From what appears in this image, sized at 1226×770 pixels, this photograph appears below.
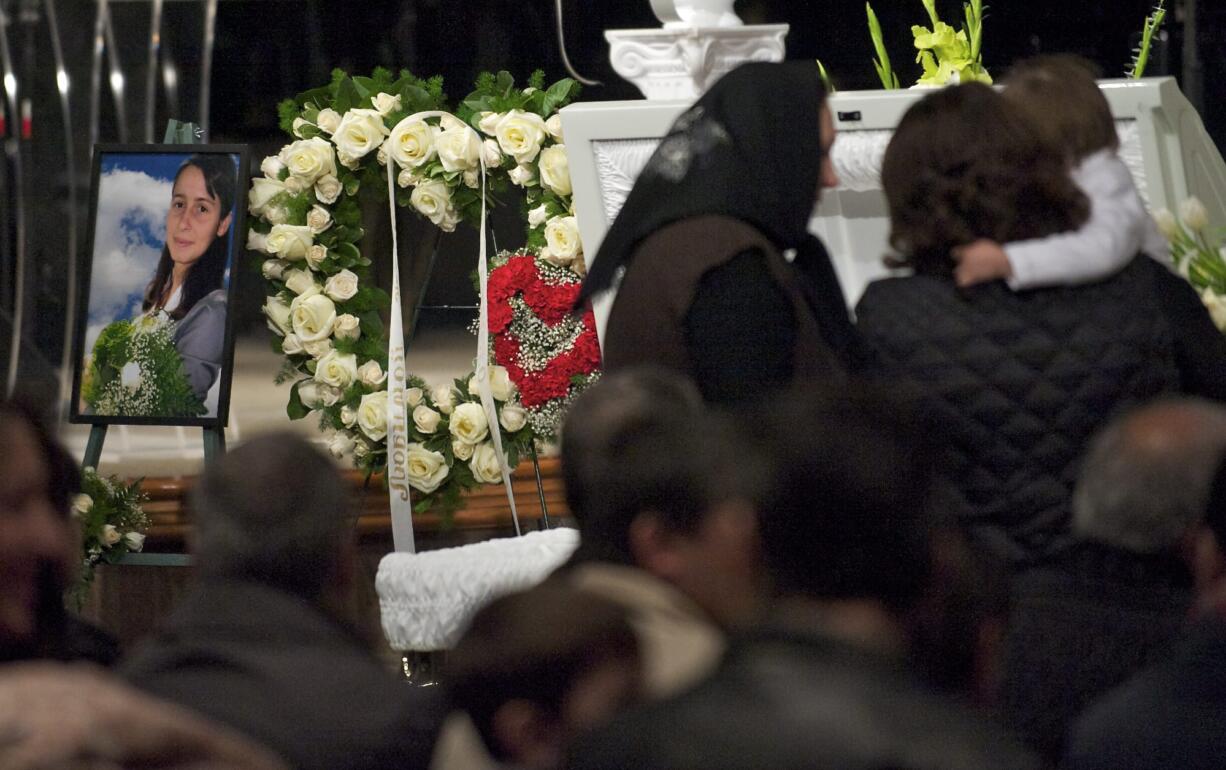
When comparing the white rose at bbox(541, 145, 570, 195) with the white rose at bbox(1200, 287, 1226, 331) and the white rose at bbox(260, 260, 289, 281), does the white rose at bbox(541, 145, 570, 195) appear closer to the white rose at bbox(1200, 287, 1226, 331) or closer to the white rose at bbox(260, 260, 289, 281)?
the white rose at bbox(260, 260, 289, 281)

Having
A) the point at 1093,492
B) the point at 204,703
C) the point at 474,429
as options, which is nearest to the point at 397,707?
the point at 204,703

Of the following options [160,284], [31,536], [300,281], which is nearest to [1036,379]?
[31,536]

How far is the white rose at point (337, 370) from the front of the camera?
3.86m

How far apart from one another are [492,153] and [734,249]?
5.74 ft

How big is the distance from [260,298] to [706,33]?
292 centimetres

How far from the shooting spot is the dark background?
18.9 feet

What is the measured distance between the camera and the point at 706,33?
360 cm

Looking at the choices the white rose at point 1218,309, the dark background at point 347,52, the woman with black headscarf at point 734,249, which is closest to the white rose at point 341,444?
the woman with black headscarf at point 734,249

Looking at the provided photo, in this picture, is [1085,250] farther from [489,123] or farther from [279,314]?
[279,314]

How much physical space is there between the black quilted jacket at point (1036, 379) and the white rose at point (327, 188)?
2.10m

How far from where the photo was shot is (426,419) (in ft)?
12.5

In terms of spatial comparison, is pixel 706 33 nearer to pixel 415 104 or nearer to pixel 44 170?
pixel 415 104

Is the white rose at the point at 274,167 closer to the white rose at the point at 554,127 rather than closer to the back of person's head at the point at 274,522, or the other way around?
the white rose at the point at 554,127

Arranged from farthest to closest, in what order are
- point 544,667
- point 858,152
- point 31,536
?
point 858,152
point 31,536
point 544,667
